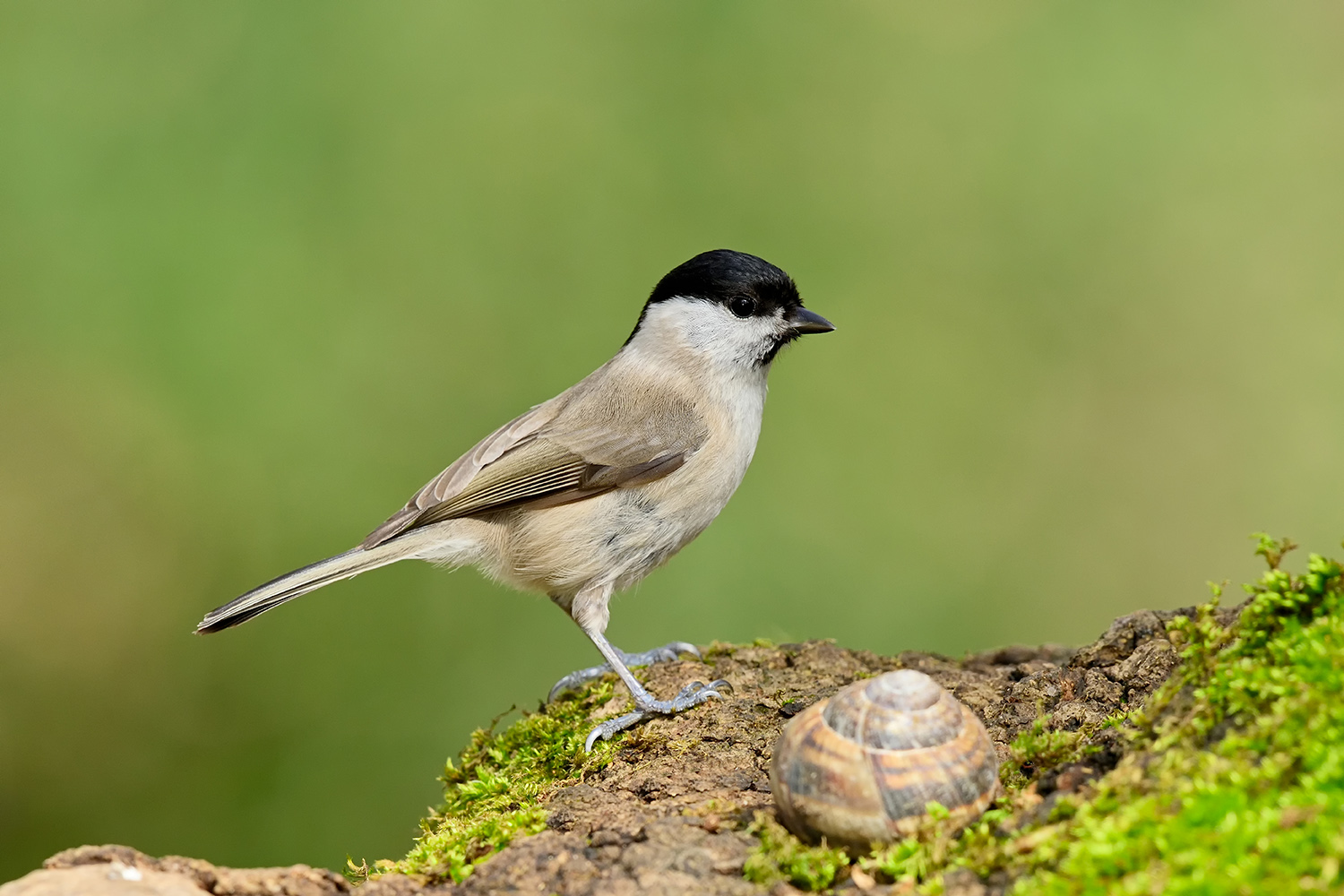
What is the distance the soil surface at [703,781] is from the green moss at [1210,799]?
0.08 meters

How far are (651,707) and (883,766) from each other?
4.48 feet

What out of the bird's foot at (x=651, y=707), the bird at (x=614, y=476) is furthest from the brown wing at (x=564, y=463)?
the bird's foot at (x=651, y=707)

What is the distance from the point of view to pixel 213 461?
5172 mm

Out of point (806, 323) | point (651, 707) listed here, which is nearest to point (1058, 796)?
point (651, 707)

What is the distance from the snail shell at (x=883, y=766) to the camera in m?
2.06

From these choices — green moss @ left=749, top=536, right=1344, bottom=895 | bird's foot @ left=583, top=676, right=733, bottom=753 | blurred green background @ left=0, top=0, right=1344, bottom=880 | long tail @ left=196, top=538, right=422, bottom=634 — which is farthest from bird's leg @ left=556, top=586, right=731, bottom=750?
blurred green background @ left=0, top=0, right=1344, bottom=880

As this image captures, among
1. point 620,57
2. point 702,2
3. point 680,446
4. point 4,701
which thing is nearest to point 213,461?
point 4,701

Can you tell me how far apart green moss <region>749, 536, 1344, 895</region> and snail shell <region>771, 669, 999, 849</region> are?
49 millimetres

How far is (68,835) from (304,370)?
2.35 m

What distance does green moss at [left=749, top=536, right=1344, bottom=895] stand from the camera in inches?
65.9

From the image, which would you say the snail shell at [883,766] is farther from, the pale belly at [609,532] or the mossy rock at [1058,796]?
the pale belly at [609,532]

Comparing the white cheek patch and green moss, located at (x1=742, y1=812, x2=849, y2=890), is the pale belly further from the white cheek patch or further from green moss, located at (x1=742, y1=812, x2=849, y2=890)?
green moss, located at (x1=742, y1=812, x2=849, y2=890)

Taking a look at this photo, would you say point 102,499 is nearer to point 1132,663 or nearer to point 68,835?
point 68,835

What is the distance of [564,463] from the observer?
3984mm
